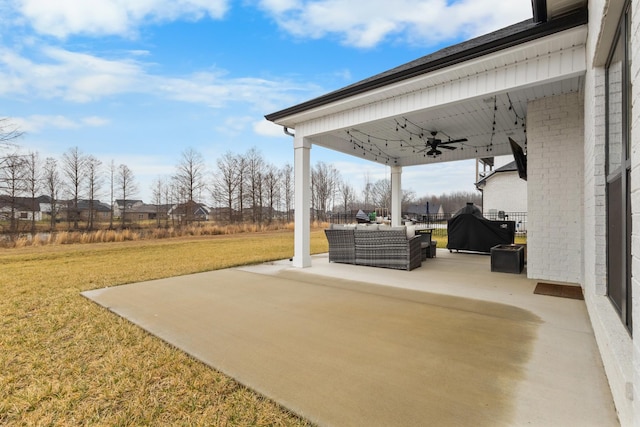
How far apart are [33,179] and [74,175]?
2.83 meters

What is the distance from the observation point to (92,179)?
20.7m

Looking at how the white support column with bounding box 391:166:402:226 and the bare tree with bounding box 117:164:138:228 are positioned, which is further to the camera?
the bare tree with bounding box 117:164:138:228

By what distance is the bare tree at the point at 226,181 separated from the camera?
22953 millimetres

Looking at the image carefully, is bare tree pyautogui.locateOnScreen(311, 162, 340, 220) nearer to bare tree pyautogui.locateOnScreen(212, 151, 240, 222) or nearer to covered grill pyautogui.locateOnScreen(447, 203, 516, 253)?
bare tree pyautogui.locateOnScreen(212, 151, 240, 222)

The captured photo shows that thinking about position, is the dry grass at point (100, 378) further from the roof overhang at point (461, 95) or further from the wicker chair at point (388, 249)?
the roof overhang at point (461, 95)

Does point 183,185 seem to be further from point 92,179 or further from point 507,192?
point 507,192

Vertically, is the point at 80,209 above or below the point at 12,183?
below

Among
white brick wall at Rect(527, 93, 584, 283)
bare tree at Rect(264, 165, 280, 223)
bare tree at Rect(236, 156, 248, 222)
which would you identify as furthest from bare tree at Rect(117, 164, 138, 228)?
white brick wall at Rect(527, 93, 584, 283)

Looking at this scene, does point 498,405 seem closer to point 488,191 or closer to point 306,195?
point 306,195

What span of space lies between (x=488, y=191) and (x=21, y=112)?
2498 centimetres

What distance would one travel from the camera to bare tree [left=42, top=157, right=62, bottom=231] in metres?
18.7

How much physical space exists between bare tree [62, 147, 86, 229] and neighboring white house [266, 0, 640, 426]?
Result: 813 inches

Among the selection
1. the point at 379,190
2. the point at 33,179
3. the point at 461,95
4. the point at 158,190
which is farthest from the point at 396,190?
the point at 379,190

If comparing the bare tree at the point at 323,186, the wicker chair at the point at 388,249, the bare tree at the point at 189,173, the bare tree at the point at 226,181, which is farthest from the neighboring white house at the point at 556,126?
the bare tree at the point at 323,186
